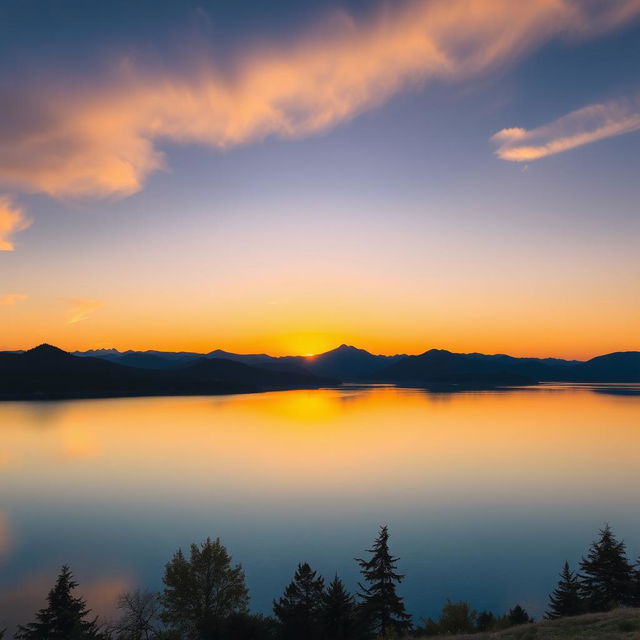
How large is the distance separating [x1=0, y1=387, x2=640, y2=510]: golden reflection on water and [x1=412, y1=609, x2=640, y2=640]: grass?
64.1 metres

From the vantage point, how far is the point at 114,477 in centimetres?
10456

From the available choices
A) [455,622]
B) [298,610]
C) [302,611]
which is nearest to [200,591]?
[298,610]

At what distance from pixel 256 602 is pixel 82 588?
68.3 ft

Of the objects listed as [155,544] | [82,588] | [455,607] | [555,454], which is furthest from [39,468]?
[555,454]

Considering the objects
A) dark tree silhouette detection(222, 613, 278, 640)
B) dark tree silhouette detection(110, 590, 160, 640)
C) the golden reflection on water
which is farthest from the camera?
the golden reflection on water

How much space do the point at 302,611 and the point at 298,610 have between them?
0.34 meters

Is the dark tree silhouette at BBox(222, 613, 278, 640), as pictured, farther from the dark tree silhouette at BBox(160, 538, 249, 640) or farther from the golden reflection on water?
the golden reflection on water

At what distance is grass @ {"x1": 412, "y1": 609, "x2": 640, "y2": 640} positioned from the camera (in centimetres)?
2108

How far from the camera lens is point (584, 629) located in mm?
22516

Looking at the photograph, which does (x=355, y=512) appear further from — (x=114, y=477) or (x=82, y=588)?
(x=114, y=477)

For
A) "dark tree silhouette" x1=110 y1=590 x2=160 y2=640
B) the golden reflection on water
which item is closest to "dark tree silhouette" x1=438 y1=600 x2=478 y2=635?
"dark tree silhouette" x1=110 y1=590 x2=160 y2=640

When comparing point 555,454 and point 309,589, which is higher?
point 309,589

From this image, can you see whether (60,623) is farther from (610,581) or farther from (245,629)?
(610,581)

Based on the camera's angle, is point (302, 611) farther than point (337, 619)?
Yes
